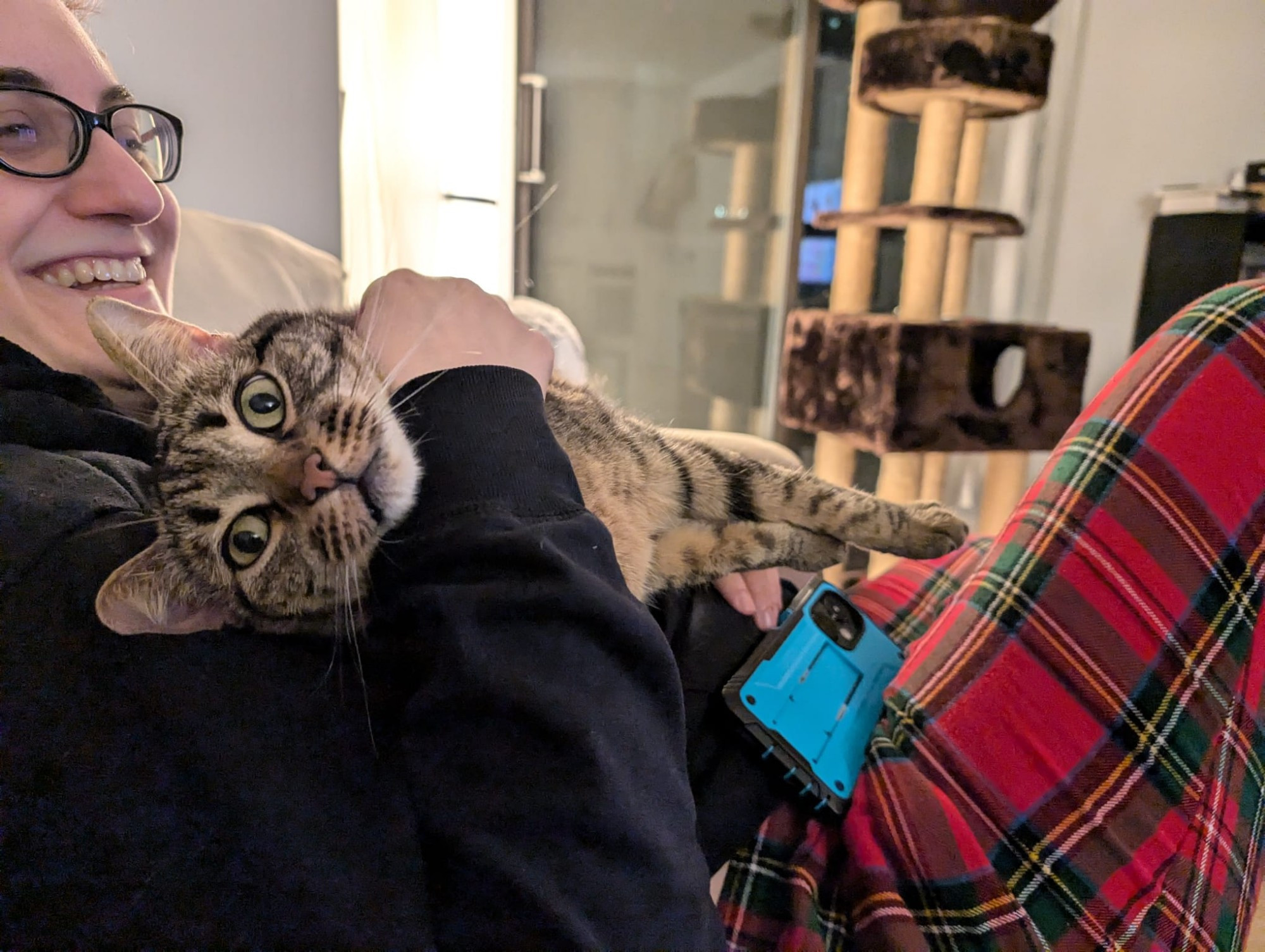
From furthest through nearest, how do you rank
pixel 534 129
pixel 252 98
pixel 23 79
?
pixel 534 129, pixel 252 98, pixel 23 79

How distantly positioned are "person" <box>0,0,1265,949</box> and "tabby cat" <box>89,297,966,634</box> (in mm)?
38

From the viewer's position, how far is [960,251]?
7.37 feet

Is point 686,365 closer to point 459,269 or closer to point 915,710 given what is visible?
point 459,269

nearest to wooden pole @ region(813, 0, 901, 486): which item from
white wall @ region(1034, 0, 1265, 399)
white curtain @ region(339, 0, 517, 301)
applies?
white wall @ region(1034, 0, 1265, 399)

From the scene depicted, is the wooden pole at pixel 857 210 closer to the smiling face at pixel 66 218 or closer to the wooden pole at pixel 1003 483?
the wooden pole at pixel 1003 483

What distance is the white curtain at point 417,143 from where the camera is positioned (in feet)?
6.35

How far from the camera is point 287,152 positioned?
1891 millimetres

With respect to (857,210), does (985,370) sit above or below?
below

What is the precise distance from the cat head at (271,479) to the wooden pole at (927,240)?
1.58 meters

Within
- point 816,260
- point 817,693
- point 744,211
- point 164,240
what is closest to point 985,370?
point 816,260

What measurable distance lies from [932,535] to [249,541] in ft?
2.59

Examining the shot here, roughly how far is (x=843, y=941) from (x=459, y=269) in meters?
1.68

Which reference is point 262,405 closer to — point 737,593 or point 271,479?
point 271,479

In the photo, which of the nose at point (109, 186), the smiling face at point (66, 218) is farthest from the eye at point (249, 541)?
the nose at point (109, 186)
